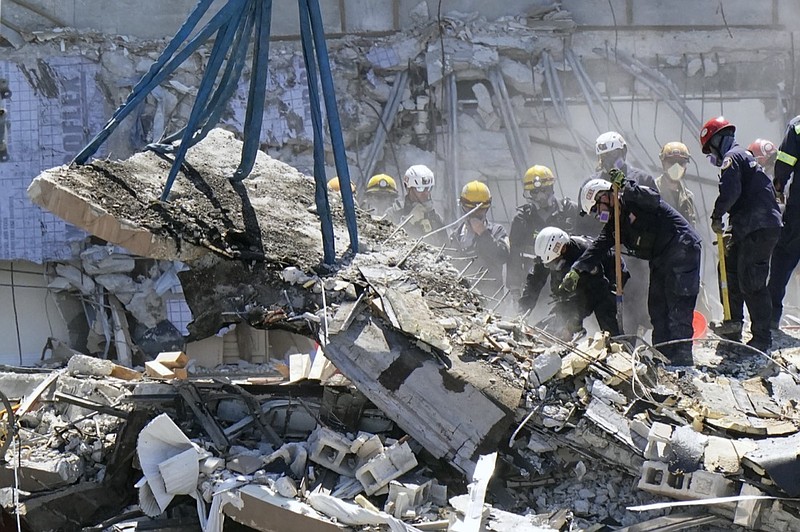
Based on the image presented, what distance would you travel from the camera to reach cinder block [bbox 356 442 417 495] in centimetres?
479

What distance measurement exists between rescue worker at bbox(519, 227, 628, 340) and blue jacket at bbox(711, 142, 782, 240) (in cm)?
92

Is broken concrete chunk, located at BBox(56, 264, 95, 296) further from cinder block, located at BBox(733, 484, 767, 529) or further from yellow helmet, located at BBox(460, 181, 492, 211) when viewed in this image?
cinder block, located at BBox(733, 484, 767, 529)

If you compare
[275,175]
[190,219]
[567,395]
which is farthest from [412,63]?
[567,395]

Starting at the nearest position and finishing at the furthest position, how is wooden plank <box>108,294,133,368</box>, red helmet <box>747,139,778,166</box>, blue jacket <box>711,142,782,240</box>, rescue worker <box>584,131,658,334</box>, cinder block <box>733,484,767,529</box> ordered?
cinder block <box>733,484,767,529</box>
blue jacket <box>711,142,782,240</box>
rescue worker <box>584,131,658,334</box>
red helmet <box>747,139,778,166</box>
wooden plank <box>108,294,133,368</box>

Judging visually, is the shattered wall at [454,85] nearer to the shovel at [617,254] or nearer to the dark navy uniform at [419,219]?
the dark navy uniform at [419,219]

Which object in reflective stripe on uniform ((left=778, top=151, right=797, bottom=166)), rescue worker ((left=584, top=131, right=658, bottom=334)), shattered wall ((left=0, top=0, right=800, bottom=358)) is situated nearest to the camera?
reflective stripe on uniform ((left=778, top=151, right=797, bottom=166))

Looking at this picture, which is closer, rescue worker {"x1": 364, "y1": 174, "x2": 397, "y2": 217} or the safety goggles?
the safety goggles

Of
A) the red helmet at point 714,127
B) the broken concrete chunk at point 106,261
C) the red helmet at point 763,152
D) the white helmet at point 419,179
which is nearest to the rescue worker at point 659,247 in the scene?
the red helmet at point 714,127

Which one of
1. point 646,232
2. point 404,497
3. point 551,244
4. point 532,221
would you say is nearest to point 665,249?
point 646,232

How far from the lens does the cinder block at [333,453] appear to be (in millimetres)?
4949

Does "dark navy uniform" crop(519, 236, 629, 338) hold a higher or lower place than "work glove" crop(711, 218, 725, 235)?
lower

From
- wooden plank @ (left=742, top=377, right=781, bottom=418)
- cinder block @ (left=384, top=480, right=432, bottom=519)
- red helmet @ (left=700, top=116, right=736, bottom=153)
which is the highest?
red helmet @ (left=700, top=116, right=736, bottom=153)

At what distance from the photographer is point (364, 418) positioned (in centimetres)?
537

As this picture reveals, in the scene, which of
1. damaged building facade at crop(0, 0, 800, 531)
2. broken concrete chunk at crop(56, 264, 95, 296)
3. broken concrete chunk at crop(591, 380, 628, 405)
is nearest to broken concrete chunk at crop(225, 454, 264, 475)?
damaged building facade at crop(0, 0, 800, 531)
